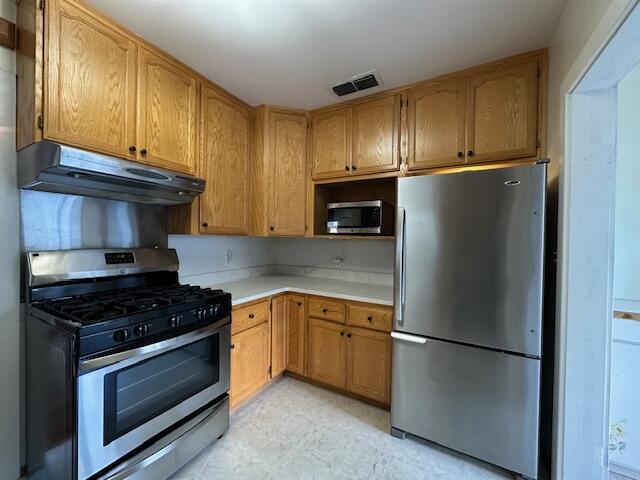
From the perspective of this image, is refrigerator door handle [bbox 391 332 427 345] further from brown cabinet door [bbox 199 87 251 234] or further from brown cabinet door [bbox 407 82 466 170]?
brown cabinet door [bbox 199 87 251 234]

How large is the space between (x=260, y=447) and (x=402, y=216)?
172cm

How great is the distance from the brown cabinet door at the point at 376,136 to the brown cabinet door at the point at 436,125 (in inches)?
4.7

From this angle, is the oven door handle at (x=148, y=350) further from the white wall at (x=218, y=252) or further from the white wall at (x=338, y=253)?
the white wall at (x=338, y=253)

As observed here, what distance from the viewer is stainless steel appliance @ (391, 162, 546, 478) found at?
1.47m

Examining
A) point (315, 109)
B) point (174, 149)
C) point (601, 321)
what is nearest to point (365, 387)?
point (601, 321)

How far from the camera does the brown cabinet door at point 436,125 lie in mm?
1945

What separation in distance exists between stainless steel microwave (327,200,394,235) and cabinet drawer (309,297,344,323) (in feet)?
1.97

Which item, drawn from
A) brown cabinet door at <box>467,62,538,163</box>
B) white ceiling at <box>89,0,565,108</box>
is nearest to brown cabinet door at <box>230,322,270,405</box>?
white ceiling at <box>89,0,565,108</box>

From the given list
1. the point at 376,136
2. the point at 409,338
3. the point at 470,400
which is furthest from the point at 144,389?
the point at 376,136

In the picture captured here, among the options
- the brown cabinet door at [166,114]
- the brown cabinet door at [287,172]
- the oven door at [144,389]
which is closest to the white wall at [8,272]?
the brown cabinet door at [166,114]

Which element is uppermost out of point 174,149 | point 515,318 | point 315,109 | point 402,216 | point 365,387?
point 315,109

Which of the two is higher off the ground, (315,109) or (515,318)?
(315,109)

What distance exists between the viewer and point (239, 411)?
6.91 ft

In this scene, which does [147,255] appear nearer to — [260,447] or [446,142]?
[260,447]
